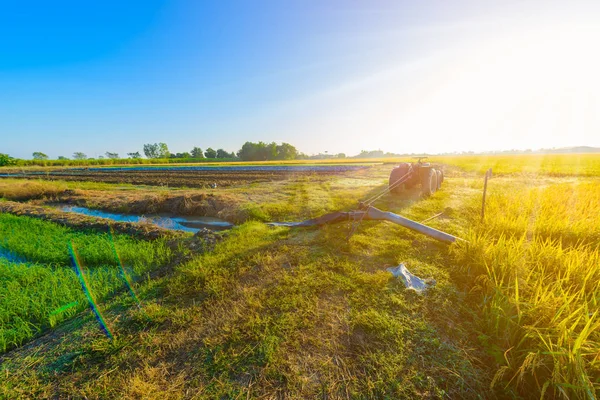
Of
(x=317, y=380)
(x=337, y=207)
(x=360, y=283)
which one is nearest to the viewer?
(x=317, y=380)

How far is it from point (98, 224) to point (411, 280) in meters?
9.31

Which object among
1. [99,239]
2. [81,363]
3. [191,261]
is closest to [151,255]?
[191,261]

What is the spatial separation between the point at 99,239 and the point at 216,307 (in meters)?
5.32

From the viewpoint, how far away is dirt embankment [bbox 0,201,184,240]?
634 cm

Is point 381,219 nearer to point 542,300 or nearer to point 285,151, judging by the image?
point 542,300

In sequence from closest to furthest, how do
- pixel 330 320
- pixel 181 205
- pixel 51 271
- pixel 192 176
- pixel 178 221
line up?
pixel 330 320
pixel 51 271
pixel 178 221
pixel 181 205
pixel 192 176

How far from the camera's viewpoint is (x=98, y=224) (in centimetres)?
710

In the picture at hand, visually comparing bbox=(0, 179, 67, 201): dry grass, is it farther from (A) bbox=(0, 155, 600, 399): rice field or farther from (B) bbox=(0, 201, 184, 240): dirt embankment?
(A) bbox=(0, 155, 600, 399): rice field

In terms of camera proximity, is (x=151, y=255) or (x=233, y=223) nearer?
(x=151, y=255)

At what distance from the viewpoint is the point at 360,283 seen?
350 centimetres

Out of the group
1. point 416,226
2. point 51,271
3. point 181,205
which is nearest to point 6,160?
point 181,205

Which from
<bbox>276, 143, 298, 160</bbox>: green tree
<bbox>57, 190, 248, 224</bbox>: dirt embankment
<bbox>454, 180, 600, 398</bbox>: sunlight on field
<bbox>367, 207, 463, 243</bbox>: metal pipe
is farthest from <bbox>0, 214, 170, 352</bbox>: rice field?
<bbox>276, 143, 298, 160</bbox>: green tree

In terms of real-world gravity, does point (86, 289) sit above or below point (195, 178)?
below

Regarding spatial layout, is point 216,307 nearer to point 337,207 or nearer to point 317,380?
point 317,380
